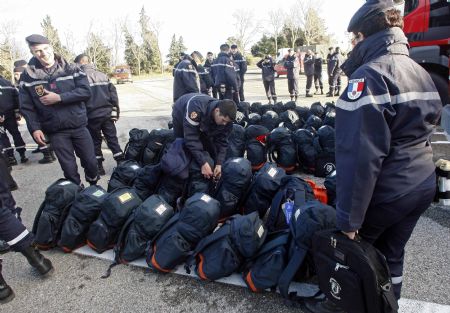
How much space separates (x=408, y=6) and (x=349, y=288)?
5.95m

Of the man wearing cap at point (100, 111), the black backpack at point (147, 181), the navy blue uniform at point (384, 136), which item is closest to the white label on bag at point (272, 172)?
the black backpack at point (147, 181)

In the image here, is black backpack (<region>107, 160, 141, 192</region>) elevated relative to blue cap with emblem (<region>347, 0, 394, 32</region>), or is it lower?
lower

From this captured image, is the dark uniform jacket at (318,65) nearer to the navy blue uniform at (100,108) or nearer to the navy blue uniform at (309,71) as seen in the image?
the navy blue uniform at (309,71)

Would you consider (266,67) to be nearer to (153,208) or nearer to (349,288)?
(153,208)

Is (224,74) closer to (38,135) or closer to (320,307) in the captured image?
(38,135)

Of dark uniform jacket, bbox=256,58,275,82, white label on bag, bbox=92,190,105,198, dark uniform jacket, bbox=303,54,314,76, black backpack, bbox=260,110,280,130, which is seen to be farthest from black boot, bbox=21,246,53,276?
dark uniform jacket, bbox=303,54,314,76

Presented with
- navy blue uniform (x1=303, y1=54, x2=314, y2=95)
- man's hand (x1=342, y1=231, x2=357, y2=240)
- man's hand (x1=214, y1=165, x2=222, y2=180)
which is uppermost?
navy blue uniform (x1=303, y1=54, x2=314, y2=95)

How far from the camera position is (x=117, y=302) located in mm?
2350

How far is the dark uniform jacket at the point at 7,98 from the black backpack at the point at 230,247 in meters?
5.31

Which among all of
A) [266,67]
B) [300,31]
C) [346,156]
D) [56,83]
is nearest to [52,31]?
[300,31]

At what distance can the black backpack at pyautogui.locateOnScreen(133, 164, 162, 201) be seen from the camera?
3.61 meters

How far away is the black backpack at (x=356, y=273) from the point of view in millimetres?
1567

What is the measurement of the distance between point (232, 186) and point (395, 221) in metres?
1.79

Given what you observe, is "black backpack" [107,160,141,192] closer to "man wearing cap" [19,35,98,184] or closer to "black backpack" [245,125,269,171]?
"man wearing cap" [19,35,98,184]
